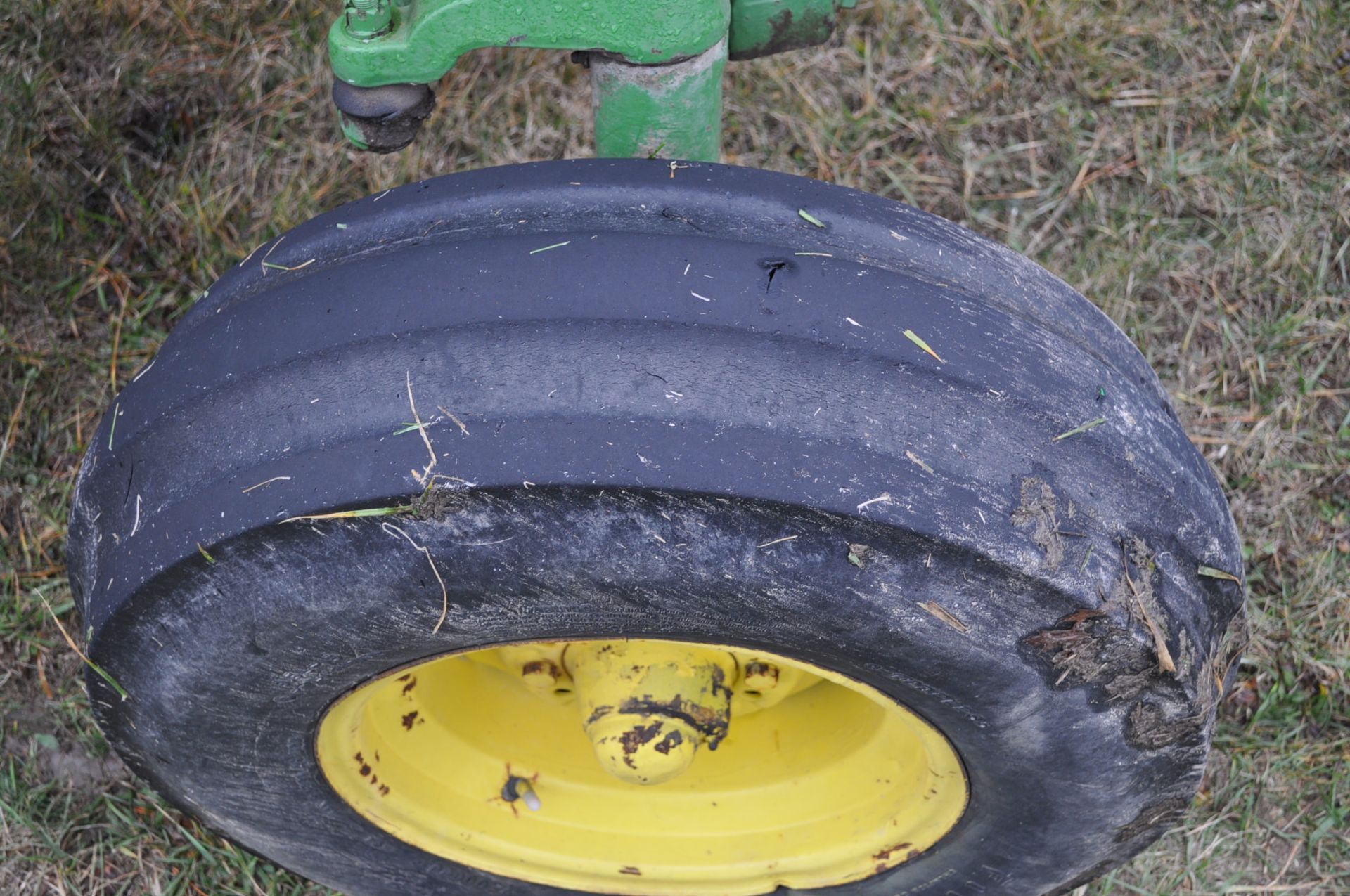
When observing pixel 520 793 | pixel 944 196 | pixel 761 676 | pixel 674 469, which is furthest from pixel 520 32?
pixel 944 196

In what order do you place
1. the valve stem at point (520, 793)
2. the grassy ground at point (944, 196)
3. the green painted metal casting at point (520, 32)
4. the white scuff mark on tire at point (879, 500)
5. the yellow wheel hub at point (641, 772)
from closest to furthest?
the white scuff mark on tire at point (879, 500) < the green painted metal casting at point (520, 32) < the yellow wheel hub at point (641, 772) < the valve stem at point (520, 793) < the grassy ground at point (944, 196)

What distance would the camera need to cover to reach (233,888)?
6.65 feet

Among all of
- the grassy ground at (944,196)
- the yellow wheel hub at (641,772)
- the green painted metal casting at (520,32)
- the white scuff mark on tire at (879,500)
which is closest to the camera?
the white scuff mark on tire at (879,500)

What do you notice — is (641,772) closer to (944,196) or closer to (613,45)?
(613,45)

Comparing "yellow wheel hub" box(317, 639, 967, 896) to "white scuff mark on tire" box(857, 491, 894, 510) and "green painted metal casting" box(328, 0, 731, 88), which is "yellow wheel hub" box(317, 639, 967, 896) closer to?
"white scuff mark on tire" box(857, 491, 894, 510)

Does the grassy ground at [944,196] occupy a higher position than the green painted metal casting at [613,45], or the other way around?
the green painted metal casting at [613,45]

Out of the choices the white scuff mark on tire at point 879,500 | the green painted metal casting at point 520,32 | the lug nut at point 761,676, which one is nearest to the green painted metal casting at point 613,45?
the green painted metal casting at point 520,32

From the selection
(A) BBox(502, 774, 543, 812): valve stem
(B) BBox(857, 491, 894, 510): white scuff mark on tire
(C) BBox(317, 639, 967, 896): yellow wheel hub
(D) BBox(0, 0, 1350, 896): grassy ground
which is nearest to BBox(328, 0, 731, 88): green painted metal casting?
(B) BBox(857, 491, 894, 510): white scuff mark on tire

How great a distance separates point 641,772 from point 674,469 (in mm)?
649

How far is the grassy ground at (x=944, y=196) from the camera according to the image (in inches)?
85.0

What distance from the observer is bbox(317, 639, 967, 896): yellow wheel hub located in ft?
5.36

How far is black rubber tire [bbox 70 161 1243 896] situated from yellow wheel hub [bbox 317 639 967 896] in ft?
0.95

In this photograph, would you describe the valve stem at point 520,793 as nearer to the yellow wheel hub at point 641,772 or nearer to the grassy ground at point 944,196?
the yellow wheel hub at point 641,772

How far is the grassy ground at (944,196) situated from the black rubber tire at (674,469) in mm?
857
